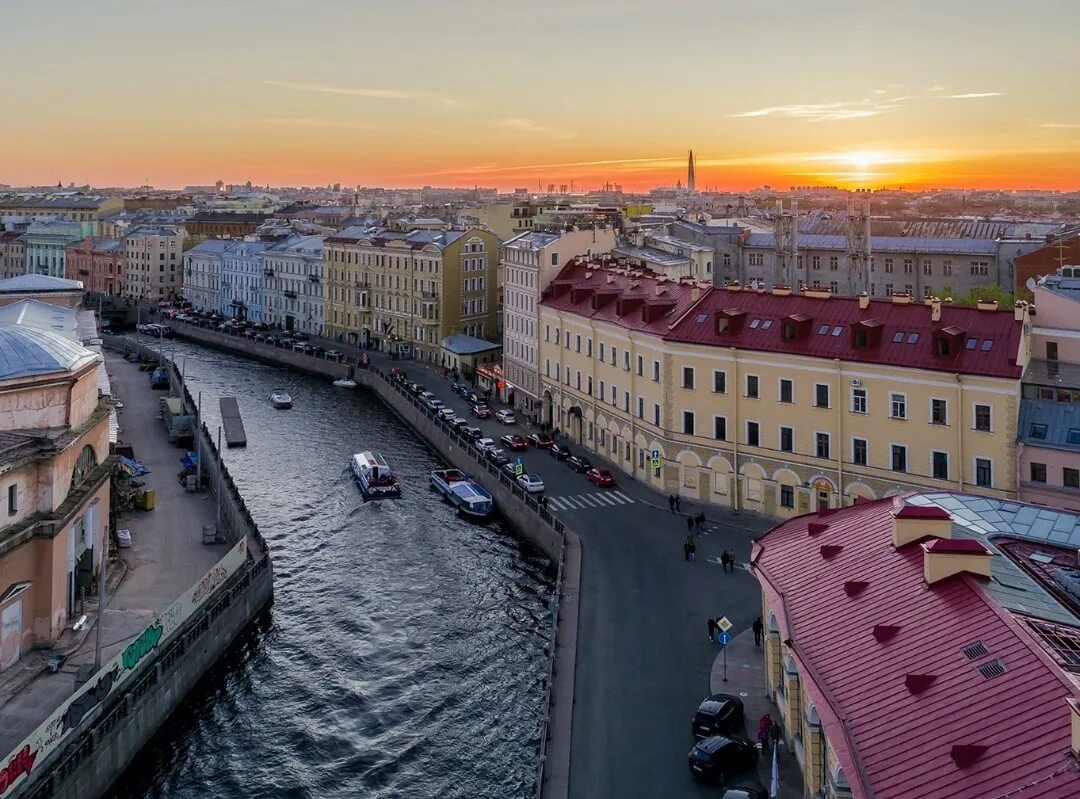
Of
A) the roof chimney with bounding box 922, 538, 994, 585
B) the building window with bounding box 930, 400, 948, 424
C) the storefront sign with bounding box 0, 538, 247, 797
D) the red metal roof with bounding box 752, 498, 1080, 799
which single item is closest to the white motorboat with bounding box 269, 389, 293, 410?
the storefront sign with bounding box 0, 538, 247, 797

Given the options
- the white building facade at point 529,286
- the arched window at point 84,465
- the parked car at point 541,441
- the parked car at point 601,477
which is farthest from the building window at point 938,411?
the arched window at point 84,465

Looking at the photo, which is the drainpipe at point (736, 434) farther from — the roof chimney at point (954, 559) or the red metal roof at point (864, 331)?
the roof chimney at point (954, 559)

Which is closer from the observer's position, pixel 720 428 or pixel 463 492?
pixel 720 428

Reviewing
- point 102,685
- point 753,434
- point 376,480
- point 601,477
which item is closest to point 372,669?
point 102,685

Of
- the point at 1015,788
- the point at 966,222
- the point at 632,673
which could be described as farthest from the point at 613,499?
the point at 966,222

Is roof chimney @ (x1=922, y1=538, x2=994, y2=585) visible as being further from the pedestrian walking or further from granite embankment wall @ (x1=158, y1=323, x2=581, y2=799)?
granite embankment wall @ (x1=158, y1=323, x2=581, y2=799)

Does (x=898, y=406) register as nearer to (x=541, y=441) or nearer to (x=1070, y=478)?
(x=1070, y=478)

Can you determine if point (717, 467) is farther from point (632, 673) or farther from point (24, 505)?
point (24, 505)
